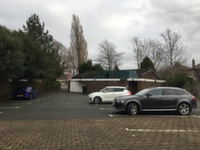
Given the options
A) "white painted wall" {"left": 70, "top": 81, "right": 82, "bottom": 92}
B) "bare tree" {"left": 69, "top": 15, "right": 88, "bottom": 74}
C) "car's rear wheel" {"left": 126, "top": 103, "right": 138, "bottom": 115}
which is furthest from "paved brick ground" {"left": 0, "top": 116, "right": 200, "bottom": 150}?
"bare tree" {"left": 69, "top": 15, "right": 88, "bottom": 74}

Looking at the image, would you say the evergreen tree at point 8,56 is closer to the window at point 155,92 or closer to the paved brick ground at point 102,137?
the window at point 155,92

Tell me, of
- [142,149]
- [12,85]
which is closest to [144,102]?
[142,149]

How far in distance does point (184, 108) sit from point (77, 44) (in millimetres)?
54601

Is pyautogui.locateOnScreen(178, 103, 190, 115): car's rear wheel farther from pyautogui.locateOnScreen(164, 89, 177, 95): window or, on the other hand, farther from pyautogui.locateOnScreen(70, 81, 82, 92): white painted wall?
pyautogui.locateOnScreen(70, 81, 82, 92): white painted wall

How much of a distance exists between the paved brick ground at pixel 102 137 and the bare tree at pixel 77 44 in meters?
58.4

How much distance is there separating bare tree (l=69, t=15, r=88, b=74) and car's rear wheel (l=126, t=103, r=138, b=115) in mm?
54110

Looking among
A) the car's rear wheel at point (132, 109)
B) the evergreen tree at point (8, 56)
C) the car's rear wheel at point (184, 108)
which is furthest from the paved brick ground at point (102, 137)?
the evergreen tree at point (8, 56)

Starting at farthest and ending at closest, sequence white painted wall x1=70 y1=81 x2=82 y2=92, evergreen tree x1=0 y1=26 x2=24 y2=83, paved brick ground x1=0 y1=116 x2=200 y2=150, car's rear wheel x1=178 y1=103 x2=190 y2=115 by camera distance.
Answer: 1. white painted wall x1=70 y1=81 x2=82 y2=92
2. evergreen tree x1=0 y1=26 x2=24 y2=83
3. car's rear wheel x1=178 y1=103 x2=190 y2=115
4. paved brick ground x1=0 y1=116 x2=200 y2=150

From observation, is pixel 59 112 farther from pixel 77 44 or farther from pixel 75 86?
pixel 77 44

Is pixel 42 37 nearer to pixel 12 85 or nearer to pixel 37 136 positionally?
pixel 12 85

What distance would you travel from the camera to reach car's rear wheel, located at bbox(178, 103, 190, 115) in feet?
53.0

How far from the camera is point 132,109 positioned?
16016 millimetres

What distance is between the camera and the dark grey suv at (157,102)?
16062mm

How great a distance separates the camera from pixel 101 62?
7538 cm
